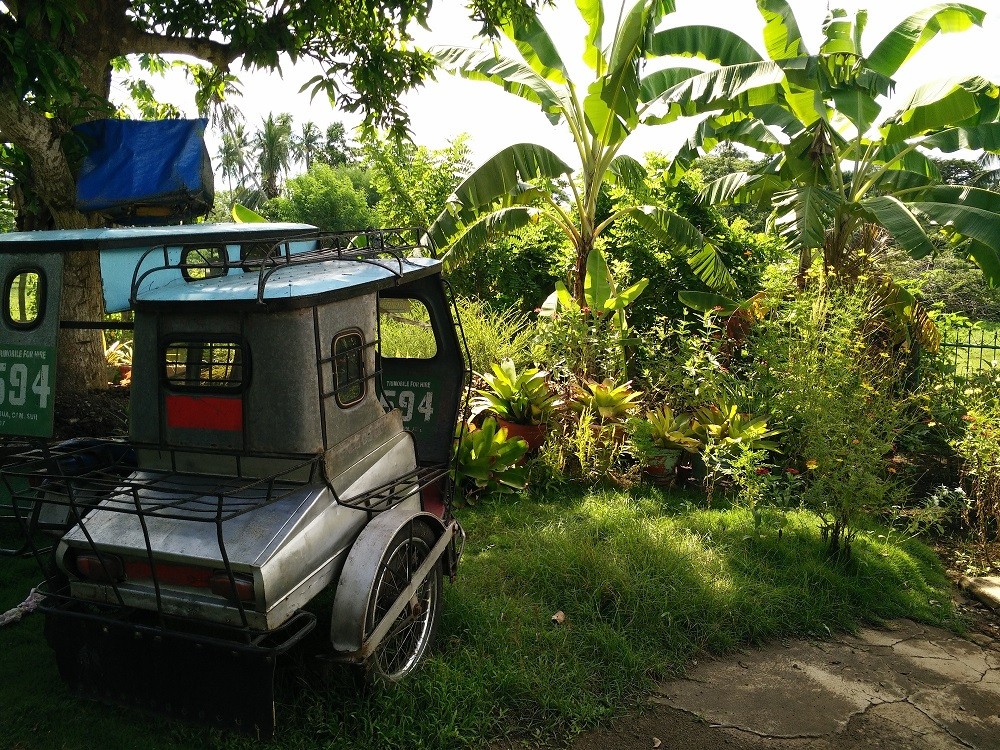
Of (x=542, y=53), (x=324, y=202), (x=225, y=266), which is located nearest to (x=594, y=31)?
(x=542, y=53)

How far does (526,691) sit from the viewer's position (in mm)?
3988

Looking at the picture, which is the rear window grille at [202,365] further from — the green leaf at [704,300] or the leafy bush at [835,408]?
the green leaf at [704,300]

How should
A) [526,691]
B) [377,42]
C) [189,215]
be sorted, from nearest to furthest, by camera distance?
[526,691] < [189,215] < [377,42]

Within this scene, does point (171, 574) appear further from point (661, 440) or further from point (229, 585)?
point (661, 440)

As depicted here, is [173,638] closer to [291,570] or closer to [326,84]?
[291,570]

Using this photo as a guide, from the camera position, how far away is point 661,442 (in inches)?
278

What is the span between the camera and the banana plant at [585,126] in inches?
348

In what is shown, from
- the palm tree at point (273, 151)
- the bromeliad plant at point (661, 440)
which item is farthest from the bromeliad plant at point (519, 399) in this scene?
the palm tree at point (273, 151)

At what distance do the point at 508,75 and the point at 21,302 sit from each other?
678 cm

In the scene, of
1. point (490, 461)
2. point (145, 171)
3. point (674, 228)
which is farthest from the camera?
point (674, 228)

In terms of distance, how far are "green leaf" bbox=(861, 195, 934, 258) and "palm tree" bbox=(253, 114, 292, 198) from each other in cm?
5182

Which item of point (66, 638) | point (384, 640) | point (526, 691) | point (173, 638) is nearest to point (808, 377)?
point (526, 691)

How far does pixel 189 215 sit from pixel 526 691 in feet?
17.0

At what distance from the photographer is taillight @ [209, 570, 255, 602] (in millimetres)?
3115
